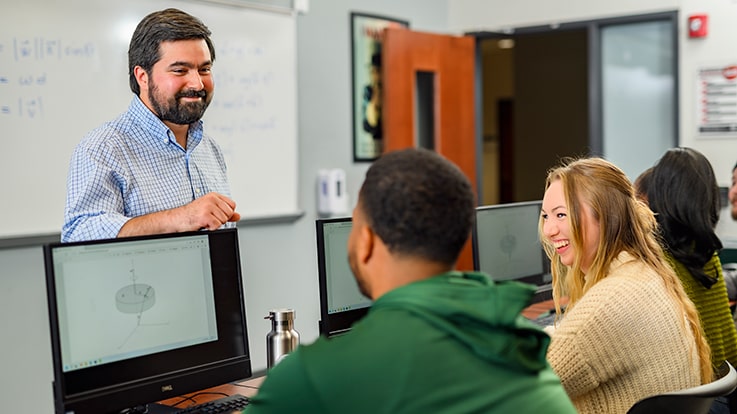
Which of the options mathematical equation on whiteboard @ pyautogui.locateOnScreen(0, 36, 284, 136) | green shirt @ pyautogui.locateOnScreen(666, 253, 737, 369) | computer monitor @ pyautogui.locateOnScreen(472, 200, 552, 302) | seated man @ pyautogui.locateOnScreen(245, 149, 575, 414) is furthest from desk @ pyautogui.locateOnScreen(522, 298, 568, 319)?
seated man @ pyautogui.locateOnScreen(245, 149, 575, 414)

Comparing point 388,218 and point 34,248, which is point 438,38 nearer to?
point 34,248

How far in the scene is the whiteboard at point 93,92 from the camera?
337 centimetres

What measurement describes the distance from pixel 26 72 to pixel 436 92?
2.56 meters

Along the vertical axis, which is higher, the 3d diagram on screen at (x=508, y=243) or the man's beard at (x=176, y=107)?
the man's beard at (x=176, y=107)

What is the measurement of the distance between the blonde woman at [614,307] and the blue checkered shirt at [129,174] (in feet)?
A: 3.20

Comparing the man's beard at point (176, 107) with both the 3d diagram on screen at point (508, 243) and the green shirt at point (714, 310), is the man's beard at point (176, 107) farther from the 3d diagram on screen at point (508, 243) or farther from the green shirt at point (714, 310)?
the green shirt at point (714, 310)

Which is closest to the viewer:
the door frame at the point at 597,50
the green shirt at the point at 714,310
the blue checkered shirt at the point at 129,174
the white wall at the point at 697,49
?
the blue checkered shirt at the point at 129,174

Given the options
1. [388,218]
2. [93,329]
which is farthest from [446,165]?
[93,329]

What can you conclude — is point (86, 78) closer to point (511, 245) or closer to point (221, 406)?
point (511, 245)

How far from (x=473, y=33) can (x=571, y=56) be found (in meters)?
2.66

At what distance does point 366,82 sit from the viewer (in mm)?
5043

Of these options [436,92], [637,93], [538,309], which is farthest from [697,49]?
[538,309]

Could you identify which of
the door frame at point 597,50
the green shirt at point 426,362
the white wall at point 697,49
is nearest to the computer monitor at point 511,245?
the green shirt at point 426,362

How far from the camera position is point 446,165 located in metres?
1.19
